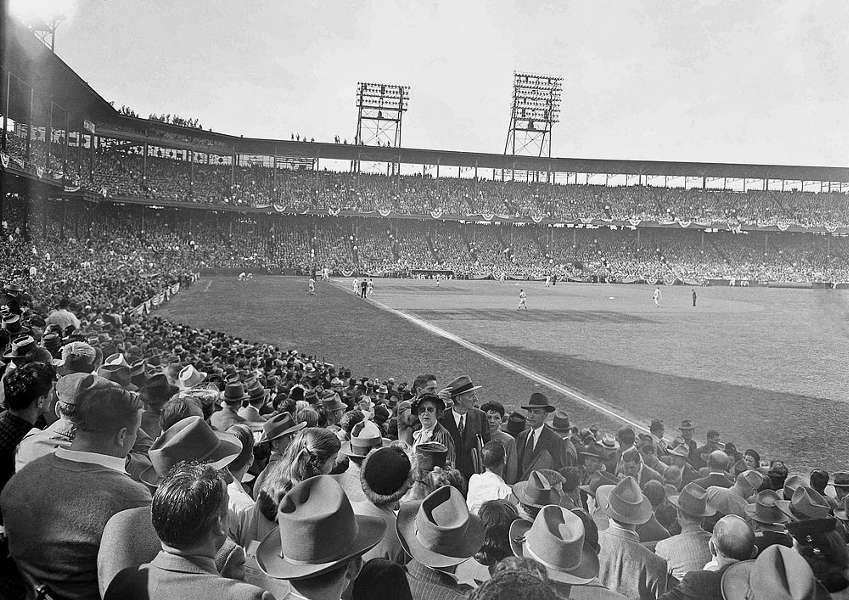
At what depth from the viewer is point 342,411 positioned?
8734 mm

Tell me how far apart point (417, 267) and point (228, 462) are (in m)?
67.4

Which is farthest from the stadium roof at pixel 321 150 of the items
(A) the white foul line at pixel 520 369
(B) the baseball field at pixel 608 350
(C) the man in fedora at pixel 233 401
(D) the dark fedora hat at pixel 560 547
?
(D) the dark fedora hat at pixel 560 547

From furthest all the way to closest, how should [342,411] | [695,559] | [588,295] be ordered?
[588,295], [342,411], [695,559]

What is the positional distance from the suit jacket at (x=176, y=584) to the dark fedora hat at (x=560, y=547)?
1.28m

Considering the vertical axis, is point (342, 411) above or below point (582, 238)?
below

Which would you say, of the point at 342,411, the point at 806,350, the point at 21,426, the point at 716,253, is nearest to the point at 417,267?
the point at 716,253

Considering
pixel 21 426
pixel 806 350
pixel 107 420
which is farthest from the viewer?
pixel 806 350

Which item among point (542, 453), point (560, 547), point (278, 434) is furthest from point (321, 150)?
point (560, 547)

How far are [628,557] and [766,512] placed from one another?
1.55m

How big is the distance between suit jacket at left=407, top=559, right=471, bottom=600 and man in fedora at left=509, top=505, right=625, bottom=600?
334 mm

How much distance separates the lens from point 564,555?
9.58 feet

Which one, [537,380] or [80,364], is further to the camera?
[537,380]

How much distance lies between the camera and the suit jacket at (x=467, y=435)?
6645mm

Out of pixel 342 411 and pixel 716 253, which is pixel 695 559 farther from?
pixel 716 253
